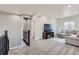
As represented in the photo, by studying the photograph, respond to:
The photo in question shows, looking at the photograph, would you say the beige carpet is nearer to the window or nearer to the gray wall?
the gray wall

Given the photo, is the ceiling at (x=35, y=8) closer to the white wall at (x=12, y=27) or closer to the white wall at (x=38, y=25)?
the white wall at (x=12, y=27)

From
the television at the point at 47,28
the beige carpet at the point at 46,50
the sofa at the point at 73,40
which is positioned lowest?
the beige carpet at the point at 46,50

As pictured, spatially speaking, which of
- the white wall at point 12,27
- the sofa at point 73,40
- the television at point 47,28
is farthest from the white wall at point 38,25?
the sofa at point 73,40

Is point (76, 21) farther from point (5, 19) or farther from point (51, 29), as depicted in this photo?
point (5, 19)

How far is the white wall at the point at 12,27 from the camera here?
5.82 m

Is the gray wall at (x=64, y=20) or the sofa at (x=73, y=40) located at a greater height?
the gray wall at (x=64, y=20)

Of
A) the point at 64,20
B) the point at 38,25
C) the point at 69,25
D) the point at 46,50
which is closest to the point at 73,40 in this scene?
the point at 46,50

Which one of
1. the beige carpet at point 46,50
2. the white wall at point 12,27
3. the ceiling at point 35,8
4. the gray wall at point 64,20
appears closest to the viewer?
the ceiling at point 35,8

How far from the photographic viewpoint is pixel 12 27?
6.25 meters

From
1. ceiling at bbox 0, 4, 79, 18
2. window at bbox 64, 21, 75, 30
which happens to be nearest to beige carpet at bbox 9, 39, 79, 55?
ceiling at bbox 0, 4, 79, 18

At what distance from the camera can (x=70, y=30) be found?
9.32 meters

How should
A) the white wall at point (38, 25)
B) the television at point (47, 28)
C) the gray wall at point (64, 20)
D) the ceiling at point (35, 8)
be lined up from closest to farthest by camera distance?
1. the ceiling at point (35, 8)
2. the gray wall at point (64, 20)
3. the white wall at point (38, 25)
4. the television at point (47, 28)
